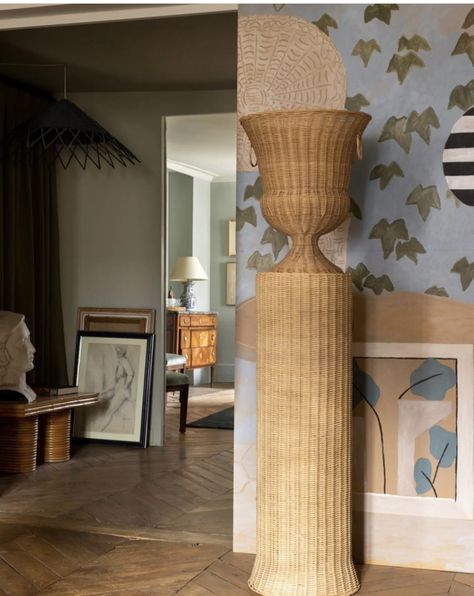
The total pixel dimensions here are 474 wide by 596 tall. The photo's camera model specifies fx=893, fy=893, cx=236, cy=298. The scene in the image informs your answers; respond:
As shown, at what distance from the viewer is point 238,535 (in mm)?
3668

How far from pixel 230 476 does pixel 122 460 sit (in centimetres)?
82

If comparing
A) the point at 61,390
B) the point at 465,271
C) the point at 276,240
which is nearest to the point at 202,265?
the point at 61,390

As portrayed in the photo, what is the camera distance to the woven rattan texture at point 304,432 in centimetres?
312

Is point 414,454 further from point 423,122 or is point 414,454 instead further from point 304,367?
point 423,122

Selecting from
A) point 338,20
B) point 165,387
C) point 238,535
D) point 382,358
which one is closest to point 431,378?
point 382,358

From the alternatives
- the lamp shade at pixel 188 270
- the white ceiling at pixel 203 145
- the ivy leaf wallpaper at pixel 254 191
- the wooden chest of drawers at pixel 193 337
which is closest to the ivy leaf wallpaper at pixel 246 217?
the ivy leaf wallpaper at pixel 254 191

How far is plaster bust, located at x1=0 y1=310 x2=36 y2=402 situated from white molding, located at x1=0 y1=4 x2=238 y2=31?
1.72m

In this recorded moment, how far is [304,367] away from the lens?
10.3ft

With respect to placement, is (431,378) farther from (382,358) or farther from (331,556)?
(331,556)

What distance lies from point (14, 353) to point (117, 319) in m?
1.31

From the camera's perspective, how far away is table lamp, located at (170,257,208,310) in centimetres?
998

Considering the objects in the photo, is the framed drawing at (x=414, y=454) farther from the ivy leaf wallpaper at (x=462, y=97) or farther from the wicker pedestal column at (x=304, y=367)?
the ivy leaf wallpaper at (x=462, y=97)

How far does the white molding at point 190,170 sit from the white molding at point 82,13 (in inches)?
225

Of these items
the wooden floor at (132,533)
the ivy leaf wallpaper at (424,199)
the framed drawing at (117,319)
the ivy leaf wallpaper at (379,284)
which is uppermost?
the ivy leaf wallpaper at (424,199)
